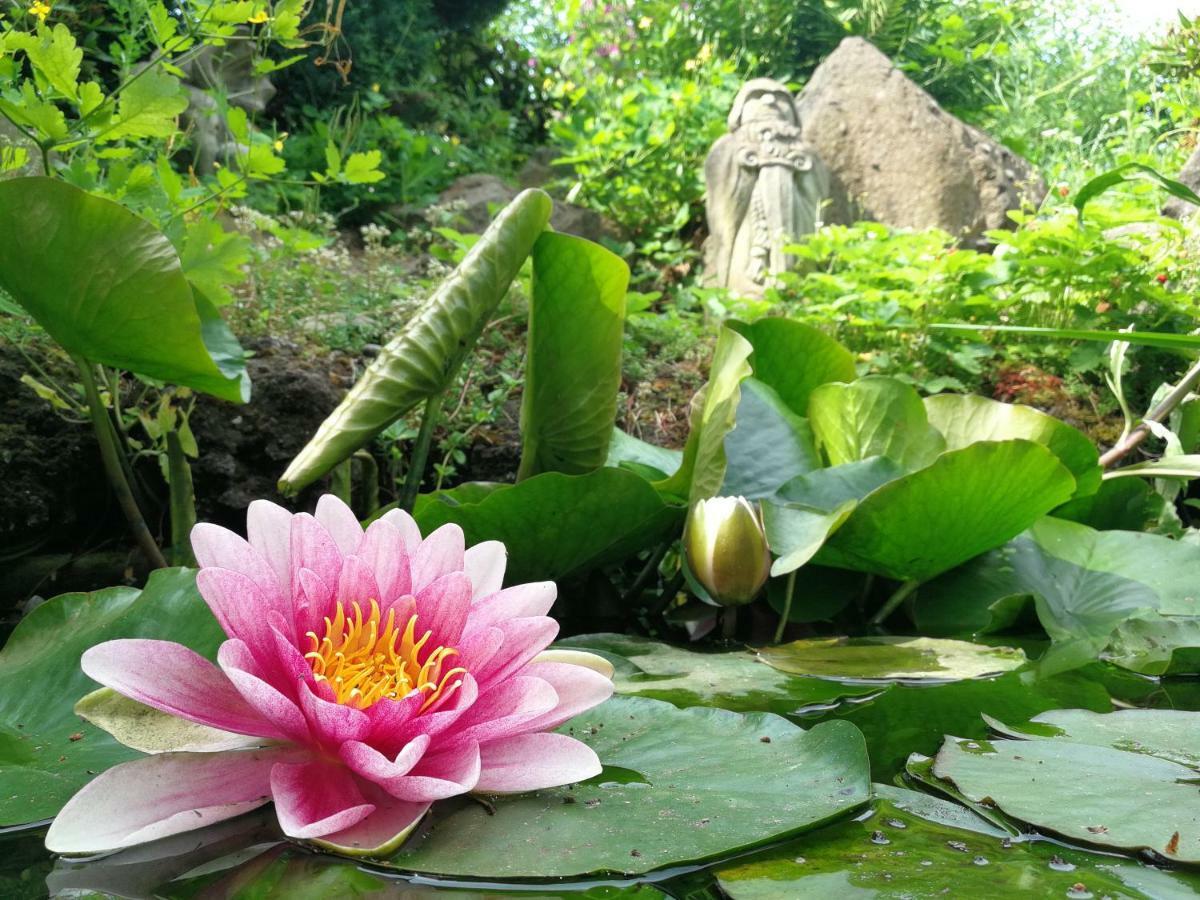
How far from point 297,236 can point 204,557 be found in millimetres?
1730

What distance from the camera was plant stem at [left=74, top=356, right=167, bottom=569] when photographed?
104cm

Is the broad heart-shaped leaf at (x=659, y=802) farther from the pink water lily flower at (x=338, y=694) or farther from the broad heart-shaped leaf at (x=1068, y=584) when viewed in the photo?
the broad heart-shaped leaf at (x=1068, y=584)

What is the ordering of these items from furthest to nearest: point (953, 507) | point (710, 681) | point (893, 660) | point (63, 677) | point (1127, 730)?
point (953, 507)
point (893, 660)
point (710, 681)
point (1127, 730)
point (63, 677)

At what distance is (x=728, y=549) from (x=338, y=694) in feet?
2.14

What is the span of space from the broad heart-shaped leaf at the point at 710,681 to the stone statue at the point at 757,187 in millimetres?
4179

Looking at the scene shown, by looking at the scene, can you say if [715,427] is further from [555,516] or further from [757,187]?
[757,187]

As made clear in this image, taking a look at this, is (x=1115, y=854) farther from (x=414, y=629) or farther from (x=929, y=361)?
(x=929, y=361)

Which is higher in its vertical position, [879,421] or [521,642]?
[879,421]

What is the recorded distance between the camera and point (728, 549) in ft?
3.81

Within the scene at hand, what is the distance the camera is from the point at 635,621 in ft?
4.83

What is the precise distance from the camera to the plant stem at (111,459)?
104 centimetres

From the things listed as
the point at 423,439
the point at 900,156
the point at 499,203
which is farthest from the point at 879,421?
the point at 499,203

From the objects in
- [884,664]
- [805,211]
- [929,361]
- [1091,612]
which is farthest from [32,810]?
[805,211]

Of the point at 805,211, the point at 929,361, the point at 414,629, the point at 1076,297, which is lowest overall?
the point at 414,629
